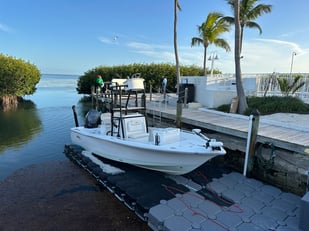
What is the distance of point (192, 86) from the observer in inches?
373

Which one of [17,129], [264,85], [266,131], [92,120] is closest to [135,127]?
[92,120]

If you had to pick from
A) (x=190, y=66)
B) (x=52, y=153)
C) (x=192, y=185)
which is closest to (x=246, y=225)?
(x=192, y=185)

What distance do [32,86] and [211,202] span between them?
21.4 m

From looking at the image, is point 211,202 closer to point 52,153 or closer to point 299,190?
point 299,190

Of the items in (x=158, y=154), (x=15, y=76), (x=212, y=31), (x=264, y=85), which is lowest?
(x=158, y=154)

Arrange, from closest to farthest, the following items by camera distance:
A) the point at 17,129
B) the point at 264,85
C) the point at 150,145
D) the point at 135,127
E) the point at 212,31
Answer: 1. the point at 150,145
2. the point at 135,127
3. the point at 264,85
4. the point at 17,129
5. the point at 212,31

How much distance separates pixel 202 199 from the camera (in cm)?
345

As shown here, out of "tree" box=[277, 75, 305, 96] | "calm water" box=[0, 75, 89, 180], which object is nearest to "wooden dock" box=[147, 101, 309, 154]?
"tree" box=[277, 75, 305, 96]

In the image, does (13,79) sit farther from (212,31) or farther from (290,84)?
(290,84)

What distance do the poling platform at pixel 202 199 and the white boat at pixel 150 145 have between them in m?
0.34

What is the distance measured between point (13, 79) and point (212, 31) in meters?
16.4

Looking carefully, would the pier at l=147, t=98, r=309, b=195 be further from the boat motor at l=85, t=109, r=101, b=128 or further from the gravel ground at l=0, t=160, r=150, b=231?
the boat motor at l=85, t=109, r=101, b=128

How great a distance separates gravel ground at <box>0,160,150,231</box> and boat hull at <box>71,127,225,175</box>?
34.4 inches

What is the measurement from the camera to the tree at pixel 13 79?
54.9 feet
